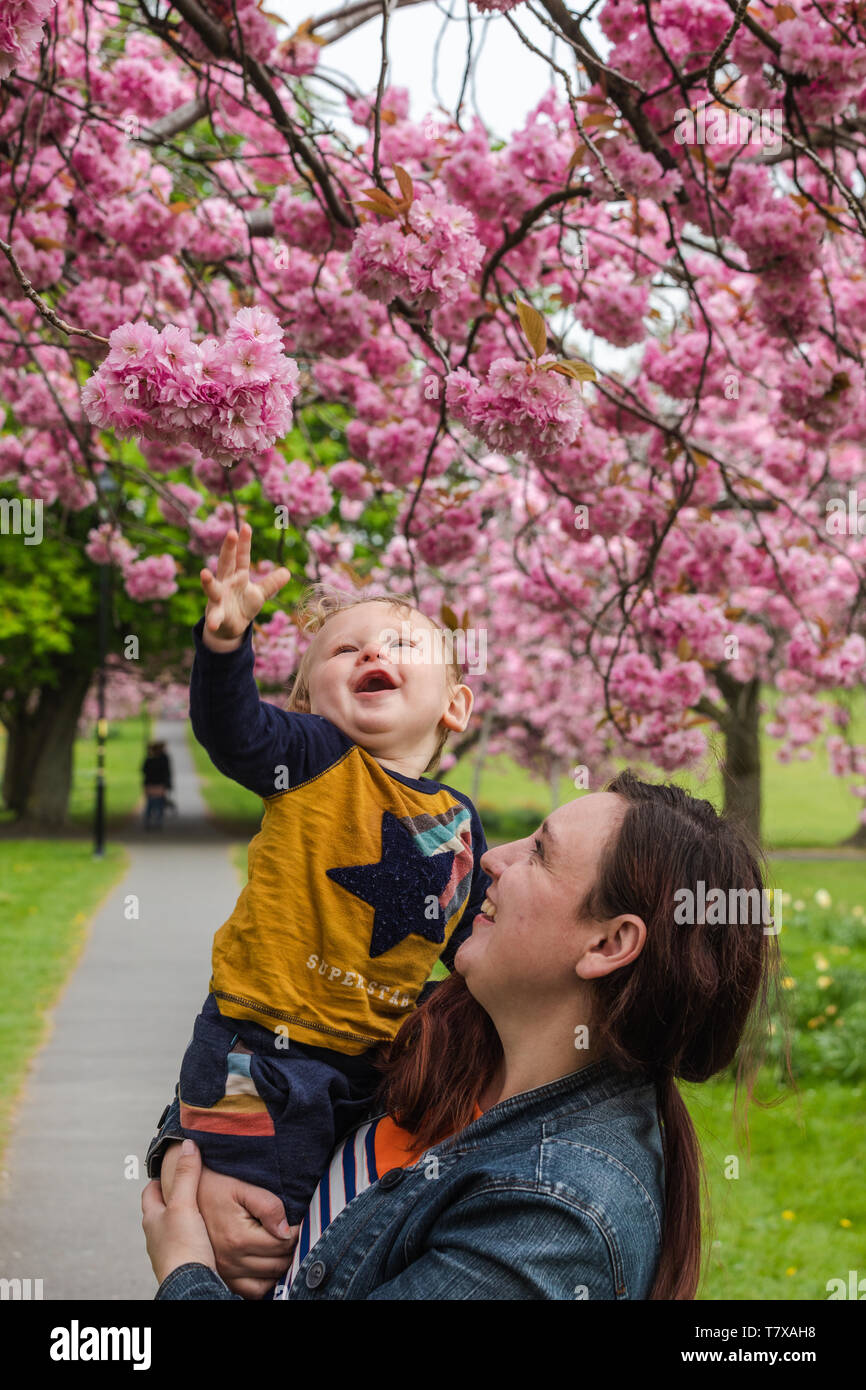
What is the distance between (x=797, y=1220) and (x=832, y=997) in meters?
2.34

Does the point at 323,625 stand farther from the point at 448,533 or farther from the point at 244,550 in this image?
the point at 448,533

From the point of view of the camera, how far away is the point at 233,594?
5.08 ft

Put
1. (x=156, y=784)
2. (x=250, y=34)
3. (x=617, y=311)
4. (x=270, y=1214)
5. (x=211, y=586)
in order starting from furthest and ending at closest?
1. (x=156, y=784)
2. (x=617, y=311)
3. (x=250, y=34)
4. (x=270, y=1214)
5. (x=211, y=586)

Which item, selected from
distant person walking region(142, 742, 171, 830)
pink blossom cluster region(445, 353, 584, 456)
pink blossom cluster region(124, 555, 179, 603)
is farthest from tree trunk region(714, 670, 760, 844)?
distant person walking region(142, 742, 171, 830)

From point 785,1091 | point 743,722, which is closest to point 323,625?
point 785,1091

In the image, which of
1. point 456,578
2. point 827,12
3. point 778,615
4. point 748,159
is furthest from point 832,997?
point 456,578

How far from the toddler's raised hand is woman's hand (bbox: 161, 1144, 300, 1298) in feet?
2.41

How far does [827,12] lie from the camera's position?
118 inches

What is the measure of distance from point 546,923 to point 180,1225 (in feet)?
2.07

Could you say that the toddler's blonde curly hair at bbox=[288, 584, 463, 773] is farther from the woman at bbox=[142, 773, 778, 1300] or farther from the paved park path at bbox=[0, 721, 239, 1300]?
the paved park path at bbox=[0, 721, 239, 1300]

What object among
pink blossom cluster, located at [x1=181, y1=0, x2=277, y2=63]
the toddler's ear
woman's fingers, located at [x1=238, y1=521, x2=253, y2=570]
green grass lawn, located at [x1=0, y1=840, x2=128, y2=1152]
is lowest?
Answer: green grass lawn, located at [x1=0, y1=840, x2=128, y2=1152]

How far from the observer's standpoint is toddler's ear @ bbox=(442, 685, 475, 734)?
1946mm

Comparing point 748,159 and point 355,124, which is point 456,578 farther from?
point 748,159
